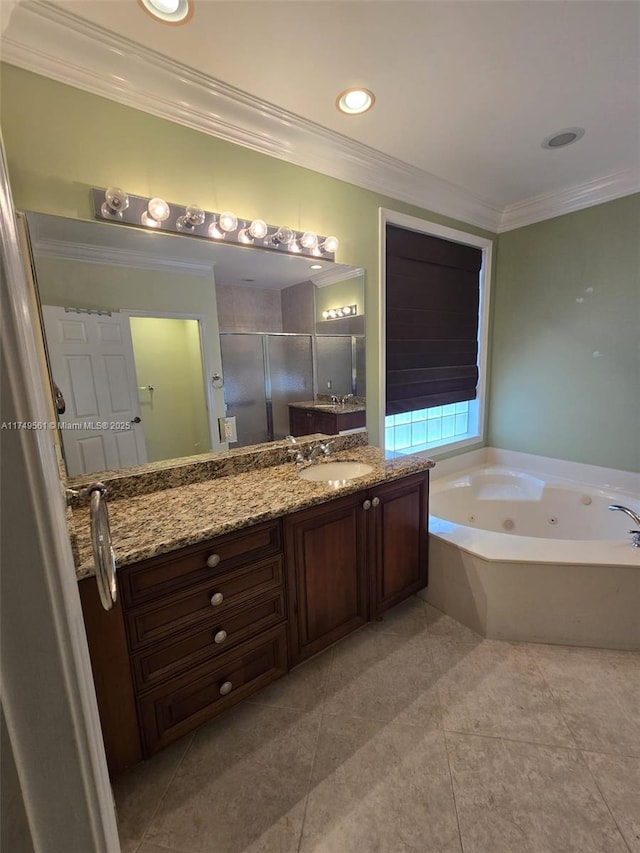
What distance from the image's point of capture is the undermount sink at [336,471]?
1.92 metres

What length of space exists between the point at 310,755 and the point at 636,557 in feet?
5.58

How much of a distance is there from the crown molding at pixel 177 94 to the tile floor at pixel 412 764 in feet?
8.16

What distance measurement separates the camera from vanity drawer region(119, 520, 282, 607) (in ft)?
3.68

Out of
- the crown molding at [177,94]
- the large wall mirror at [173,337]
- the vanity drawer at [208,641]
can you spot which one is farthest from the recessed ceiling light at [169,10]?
the vanity drawer at [208,641]

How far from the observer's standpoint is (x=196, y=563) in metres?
1.22

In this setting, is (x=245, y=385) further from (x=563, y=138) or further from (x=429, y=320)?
(x=563, y=138)

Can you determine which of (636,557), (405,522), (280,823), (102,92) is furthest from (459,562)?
(102,92)

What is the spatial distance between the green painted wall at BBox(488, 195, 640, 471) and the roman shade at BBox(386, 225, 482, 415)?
299mm

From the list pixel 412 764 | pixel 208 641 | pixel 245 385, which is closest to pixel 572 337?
pixel 245 385

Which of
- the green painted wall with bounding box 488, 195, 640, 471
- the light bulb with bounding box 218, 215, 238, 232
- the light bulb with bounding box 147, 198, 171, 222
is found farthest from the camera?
the green painted wall with bounding box 488, 195, 640, 471

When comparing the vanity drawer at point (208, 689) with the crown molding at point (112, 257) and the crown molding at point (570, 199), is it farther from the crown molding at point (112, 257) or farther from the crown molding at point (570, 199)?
the crown molding at point (570, 199)

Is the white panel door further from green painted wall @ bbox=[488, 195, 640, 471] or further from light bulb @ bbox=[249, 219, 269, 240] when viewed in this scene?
green painted wall @ bbox=[488, 195, 640, 471]

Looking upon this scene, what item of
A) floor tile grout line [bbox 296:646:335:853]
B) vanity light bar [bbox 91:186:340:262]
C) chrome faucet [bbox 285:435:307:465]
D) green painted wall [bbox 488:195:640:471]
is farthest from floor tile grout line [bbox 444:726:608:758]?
vanity light bar [bbox 91:186:340:262]

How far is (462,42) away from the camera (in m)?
1.30
